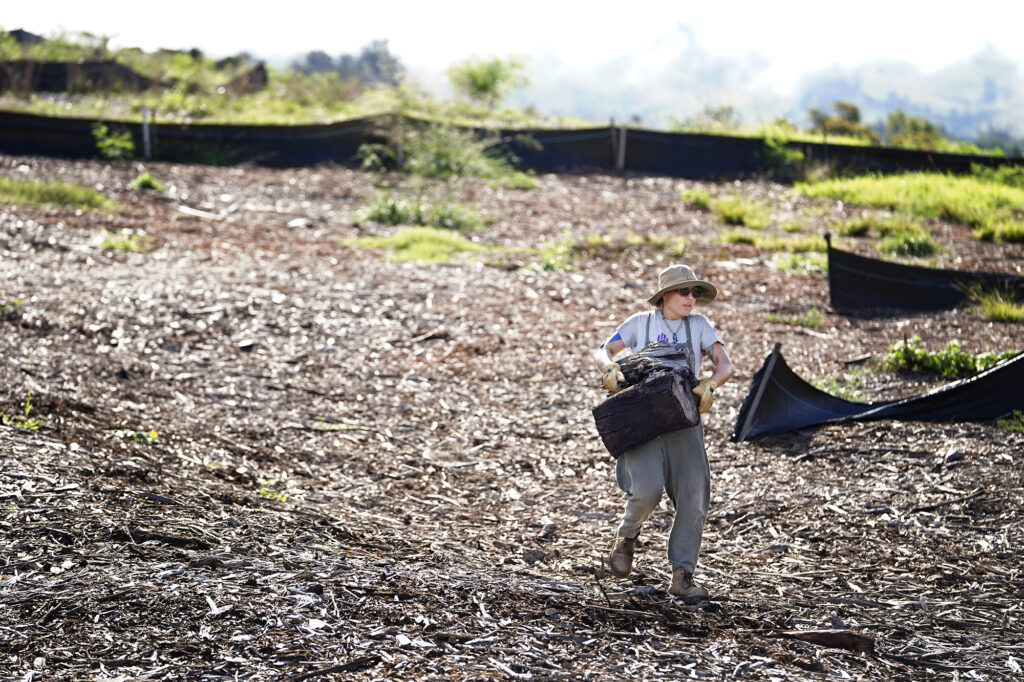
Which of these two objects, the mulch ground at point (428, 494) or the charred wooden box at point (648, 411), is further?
the charred wooden box at point (648, 411)

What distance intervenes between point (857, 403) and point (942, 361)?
139 cm

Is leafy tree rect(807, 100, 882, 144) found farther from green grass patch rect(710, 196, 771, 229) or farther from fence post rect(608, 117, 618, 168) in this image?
fence post rect(608, 117, 618, 168)

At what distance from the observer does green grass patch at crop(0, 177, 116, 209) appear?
555 inches

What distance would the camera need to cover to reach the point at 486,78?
25.6 m

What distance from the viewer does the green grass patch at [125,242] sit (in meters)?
11.9

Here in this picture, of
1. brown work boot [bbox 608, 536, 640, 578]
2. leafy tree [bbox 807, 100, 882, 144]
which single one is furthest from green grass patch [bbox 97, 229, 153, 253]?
leafy tree [bbox 807, 100, 882, 144]

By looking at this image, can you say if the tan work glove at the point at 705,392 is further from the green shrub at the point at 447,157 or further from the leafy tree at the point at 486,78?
the leafy tree at the point at 486,78

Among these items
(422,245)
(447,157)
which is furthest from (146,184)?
(422,245)

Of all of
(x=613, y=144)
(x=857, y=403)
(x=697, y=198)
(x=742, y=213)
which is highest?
(x=613, y=144)

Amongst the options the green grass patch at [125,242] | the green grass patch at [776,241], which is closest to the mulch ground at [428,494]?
the green grass patch at [125,242]

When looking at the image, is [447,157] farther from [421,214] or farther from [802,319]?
[802,319]

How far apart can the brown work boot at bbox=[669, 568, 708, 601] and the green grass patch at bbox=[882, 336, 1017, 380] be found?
13.2 ft

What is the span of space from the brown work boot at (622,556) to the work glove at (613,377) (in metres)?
0.70

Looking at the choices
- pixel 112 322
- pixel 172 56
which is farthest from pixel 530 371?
pixel 172 56
